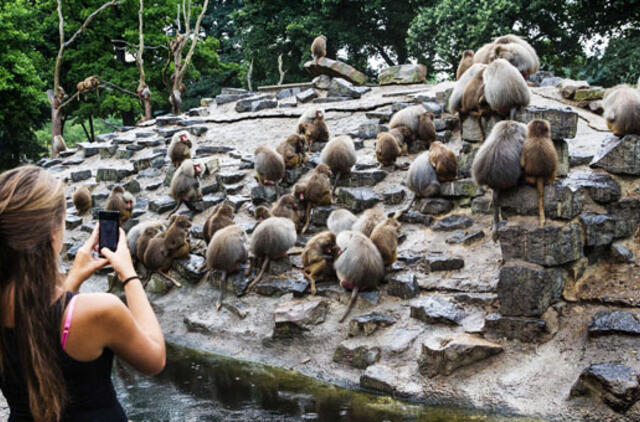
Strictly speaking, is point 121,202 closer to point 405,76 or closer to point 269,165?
point 269,165

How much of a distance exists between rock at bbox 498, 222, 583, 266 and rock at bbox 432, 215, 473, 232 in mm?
1821

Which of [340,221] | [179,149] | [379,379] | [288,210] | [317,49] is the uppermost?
[317,49]

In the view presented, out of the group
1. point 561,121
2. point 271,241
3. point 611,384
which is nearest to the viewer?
point 611,384

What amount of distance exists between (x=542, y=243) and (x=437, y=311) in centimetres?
134

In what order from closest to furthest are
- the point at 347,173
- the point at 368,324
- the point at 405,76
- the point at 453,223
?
the point at 368,324 → the point at 453,223 → the point at 347,173 → the point at 405,76

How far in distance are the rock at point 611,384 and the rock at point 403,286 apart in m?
2.21

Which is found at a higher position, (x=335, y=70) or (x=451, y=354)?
(x=335, y=70)

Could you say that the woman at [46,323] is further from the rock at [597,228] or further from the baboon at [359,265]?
the rock at [597,228]

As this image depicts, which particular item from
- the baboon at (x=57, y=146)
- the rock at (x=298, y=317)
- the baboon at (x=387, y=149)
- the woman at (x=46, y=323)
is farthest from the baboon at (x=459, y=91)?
the baboon at (x=57, y=146)

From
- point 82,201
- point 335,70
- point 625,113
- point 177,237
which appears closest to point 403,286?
point 625,113

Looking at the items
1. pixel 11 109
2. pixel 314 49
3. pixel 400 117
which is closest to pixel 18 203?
pixel 400 117

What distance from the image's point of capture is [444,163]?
26.1 ft

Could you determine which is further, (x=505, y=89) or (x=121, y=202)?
(x=121, y=202)

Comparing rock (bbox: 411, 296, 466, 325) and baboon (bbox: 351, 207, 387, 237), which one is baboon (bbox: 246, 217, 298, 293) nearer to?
baboon (bbox: 351, 207, 387, 237)
